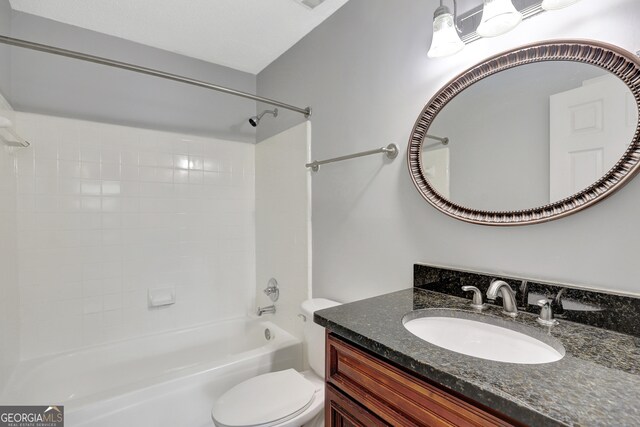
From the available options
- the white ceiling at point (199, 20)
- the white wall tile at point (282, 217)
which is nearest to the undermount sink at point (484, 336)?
the white wall tile at point (282, 217)

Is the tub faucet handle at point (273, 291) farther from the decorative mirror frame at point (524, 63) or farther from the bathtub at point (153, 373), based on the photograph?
the decorative mirror frame at point (524, 63)

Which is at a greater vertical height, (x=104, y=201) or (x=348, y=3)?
(x=348, y=3)

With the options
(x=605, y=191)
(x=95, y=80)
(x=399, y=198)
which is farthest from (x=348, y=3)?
(x=95, y=80)

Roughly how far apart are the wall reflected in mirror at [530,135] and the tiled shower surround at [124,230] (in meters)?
1.79

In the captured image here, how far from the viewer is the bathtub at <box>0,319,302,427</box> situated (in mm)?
1376

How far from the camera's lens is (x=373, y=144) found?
1.52m

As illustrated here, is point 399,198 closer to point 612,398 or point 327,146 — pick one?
point 327,146

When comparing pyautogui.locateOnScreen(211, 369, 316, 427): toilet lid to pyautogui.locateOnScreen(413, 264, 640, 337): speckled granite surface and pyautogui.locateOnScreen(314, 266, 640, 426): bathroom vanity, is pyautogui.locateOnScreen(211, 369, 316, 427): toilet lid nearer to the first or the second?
pyautogui.locateOnScreen(314, 266, 640, 426): bathroom vanity

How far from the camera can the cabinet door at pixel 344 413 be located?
0.80 metres

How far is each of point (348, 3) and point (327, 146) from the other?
0.79m

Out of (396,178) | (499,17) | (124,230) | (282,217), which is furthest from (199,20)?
(499,17)

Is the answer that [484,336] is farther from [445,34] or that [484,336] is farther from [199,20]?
[199,20]

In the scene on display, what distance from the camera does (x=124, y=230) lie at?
210cm

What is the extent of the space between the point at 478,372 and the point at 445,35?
107 cm
